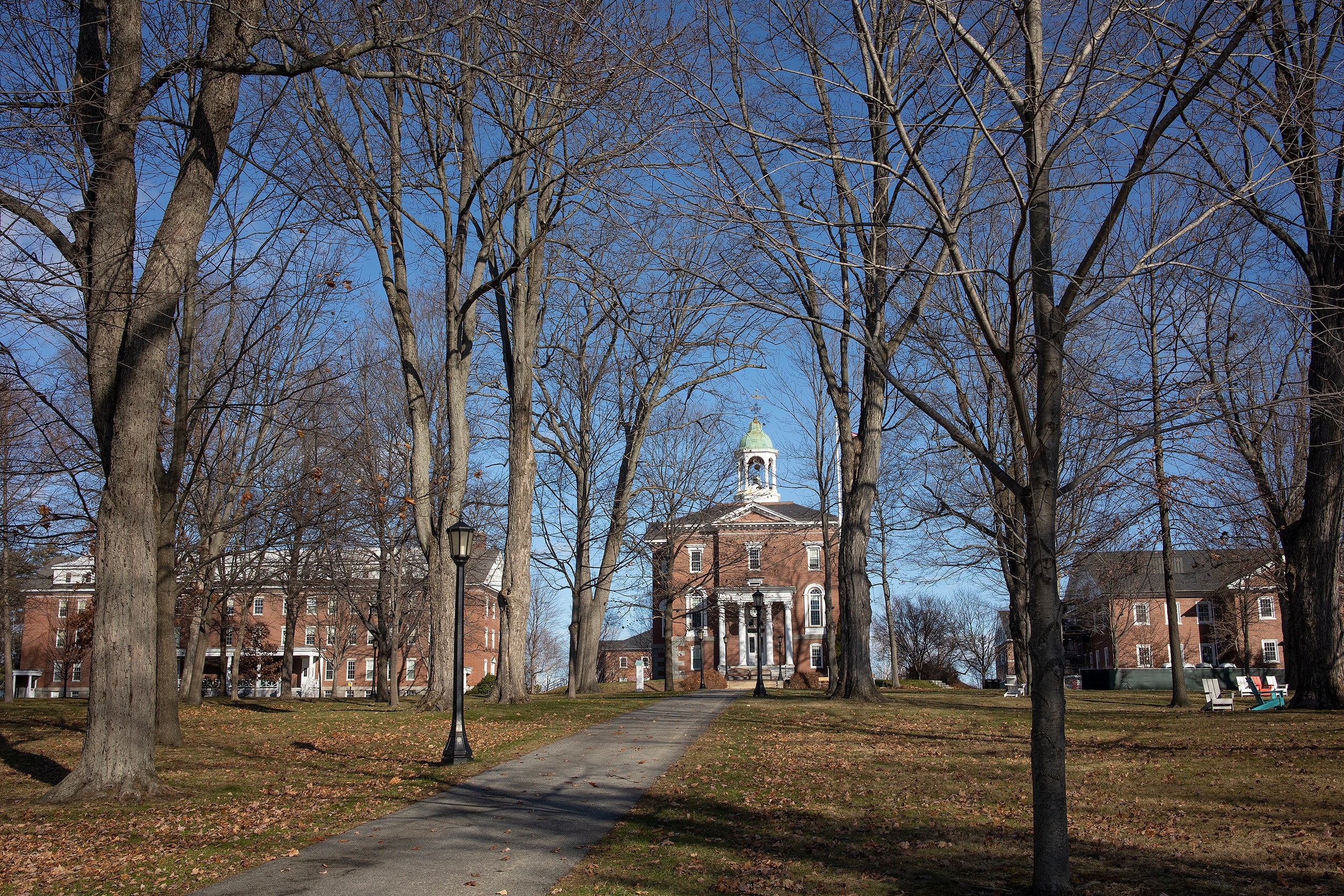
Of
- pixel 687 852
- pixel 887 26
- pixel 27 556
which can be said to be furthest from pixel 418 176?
pixel 27 556

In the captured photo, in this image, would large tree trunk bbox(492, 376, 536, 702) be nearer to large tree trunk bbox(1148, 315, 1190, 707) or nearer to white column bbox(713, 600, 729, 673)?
large tree trunk bbox(1148, 315, 1190, 707)

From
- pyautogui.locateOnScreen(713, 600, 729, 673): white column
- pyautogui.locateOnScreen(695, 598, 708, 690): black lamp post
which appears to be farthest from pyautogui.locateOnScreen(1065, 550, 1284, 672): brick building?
pyautogui.locateOnScreen(695, 598, 708, 690): black lamp post

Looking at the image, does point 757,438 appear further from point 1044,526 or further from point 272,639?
point 1044,526

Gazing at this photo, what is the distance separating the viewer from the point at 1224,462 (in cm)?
1877

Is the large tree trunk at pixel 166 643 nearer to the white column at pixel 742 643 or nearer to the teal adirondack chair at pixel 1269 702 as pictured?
the teal adirondack chair at pixel 1269 702

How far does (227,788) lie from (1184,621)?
209 feet

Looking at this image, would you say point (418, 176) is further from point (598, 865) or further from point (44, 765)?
point (598, 865)

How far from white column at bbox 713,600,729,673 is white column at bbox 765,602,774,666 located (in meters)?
2.27

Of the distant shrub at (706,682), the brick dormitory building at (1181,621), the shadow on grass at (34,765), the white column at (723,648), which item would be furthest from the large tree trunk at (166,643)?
the white column at (723,648)

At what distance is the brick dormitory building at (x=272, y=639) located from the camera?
38656mm

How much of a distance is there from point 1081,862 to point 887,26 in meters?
7.18

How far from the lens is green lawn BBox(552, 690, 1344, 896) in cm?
605

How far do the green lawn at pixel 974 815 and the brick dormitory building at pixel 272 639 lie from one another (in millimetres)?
23452

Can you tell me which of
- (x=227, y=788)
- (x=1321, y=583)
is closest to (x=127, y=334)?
(x=227, y=788)
